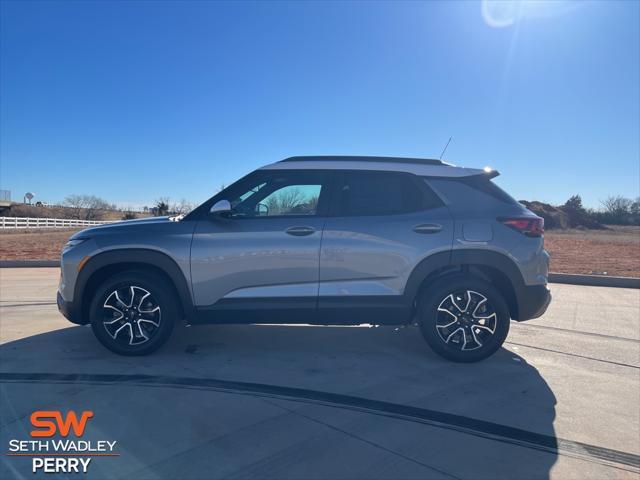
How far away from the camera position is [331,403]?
327 cm

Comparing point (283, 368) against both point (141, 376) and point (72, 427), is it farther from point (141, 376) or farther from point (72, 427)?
point (72, 427)

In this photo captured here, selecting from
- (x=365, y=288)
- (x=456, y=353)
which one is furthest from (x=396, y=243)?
(x=456, y=353)

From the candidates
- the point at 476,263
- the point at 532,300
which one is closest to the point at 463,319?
the point at 476,263

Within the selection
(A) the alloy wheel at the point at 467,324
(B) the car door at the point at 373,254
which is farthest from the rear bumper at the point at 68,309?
(A) the alloy wheel at the point at 467,324

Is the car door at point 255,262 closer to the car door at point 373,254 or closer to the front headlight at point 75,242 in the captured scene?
the car door at point 373,254

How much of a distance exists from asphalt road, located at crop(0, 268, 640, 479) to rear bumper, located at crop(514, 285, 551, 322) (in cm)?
54

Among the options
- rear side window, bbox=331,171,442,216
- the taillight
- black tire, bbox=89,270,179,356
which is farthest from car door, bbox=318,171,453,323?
black tire, bbox=89,270,179,356

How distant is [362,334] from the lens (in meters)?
5.21

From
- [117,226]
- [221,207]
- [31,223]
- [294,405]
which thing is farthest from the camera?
[31,223]

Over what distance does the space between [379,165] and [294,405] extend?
244 cm

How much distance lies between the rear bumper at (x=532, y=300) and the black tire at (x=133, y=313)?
131 inches

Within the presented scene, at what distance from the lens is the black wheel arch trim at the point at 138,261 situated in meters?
4.12

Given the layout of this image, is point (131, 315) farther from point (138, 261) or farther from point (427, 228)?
point (427, 228)

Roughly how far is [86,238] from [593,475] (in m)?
4.40
